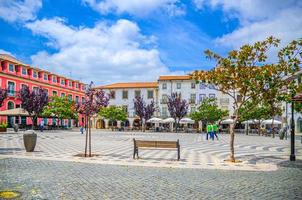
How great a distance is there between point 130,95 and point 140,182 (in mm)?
59066

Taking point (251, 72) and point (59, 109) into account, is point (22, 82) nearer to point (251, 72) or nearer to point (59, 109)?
point (59, 109)

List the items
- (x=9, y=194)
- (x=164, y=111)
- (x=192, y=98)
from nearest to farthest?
(x=9, y=194), (x=192, y=98), (x=164, y=111)

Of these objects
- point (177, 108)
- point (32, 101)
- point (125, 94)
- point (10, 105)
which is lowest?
point (177, 108)

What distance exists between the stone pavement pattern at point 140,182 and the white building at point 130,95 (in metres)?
55.0

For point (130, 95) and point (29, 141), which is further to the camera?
point (130, 95)

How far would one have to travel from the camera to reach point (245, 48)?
11852 millimetres

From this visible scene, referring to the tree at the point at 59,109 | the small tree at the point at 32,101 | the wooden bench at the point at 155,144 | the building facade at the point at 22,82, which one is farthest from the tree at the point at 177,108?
the wooden bench at the point at 155,144

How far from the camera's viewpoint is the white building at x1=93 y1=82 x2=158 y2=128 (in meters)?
65.4

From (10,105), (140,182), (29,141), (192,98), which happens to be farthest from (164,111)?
(140,182)

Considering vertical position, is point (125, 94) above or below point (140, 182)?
above

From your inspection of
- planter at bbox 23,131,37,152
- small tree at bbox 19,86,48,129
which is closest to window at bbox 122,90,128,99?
small tree at bbox 19,86,48,129

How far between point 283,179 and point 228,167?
2406mm

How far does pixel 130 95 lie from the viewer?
6656 centimetres

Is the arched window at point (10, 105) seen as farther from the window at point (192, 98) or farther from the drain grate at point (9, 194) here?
the drain grate at point (9, 194)
